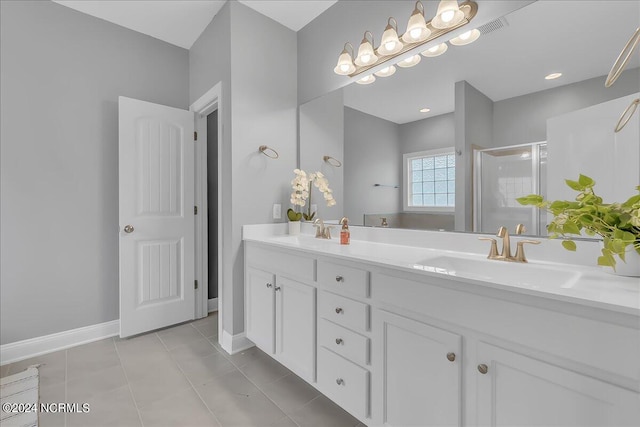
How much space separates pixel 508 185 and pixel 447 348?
79 cm

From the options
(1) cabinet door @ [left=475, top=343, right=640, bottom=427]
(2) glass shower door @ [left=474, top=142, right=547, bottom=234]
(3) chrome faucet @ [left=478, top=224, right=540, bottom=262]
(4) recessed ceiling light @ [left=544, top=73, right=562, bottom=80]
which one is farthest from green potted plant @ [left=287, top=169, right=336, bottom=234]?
(1) cabinet door @ [left=475, top=343, right=640, bottom=427]

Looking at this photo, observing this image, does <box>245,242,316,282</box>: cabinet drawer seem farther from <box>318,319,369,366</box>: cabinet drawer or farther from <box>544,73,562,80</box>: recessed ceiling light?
<box>544,73,562,80</box>: recessed ceiling light

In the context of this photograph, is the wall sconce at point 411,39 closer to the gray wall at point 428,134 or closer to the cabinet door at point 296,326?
the gray wall at point 428,134

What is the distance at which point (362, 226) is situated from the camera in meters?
2.02

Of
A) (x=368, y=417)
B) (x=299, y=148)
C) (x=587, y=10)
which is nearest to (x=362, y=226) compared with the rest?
(x=299, y=148)

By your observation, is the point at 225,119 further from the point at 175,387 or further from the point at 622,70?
the point at 622,70

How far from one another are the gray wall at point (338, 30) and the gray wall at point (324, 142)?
0.09 meters

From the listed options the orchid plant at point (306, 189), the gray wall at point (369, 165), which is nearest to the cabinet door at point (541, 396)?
the gray wall at point (369, 165)

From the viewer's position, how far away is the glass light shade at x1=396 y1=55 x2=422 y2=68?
1.68m

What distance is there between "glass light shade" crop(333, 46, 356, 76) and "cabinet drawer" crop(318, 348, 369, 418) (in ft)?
5.70

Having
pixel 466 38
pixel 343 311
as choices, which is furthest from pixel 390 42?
pixel 343 311

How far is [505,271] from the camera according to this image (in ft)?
3.99

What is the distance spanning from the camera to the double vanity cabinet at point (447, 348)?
2.47 ft

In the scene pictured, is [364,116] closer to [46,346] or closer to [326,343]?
[326,343]
